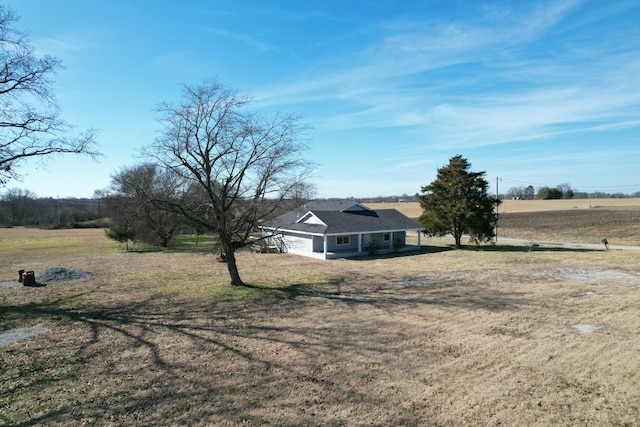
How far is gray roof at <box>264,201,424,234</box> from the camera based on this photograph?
2944cm

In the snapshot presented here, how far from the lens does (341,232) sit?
2866 cm

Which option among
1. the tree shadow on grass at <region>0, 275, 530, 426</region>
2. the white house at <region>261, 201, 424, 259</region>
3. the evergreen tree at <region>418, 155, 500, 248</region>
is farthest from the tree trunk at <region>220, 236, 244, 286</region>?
the evergreen tree at <region>418, 155, 500, 248</region>

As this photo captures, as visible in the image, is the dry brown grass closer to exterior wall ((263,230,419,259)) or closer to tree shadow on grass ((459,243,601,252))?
exterior wall ((263,230,419,259))

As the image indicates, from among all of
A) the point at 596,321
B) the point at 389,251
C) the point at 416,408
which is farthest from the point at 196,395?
the point at 389,251

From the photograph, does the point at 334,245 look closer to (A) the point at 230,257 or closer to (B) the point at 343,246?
(B) the point at 343,246

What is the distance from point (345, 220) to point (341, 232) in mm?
Result: 2844

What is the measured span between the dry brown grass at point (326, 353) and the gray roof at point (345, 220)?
11672mm

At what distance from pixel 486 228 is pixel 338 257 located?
44.0ft

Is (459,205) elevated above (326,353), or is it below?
above

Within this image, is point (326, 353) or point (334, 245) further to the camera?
point (334, 245)

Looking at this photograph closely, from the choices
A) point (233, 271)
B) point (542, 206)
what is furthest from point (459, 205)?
point (542, 206)

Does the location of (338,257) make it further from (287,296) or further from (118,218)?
→ (118,218)

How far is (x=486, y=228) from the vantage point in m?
31.6

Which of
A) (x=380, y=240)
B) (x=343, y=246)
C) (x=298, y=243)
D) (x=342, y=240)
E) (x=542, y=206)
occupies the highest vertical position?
(x=542, y=206)
